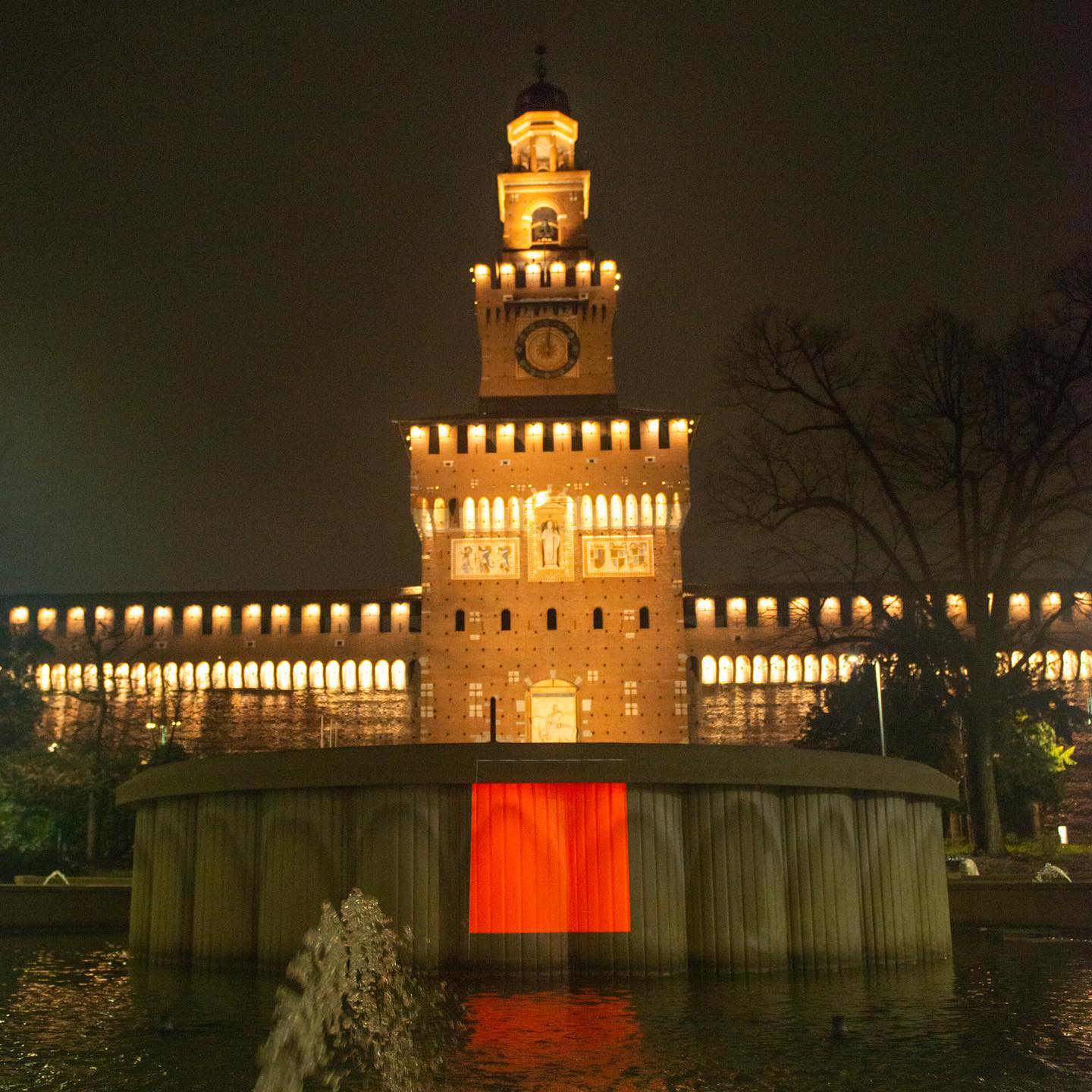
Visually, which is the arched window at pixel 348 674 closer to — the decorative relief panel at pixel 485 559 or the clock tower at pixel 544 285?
the decorative relief panel at pixel 485 559

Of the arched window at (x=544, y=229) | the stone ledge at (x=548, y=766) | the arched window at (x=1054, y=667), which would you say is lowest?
the stone ledge at (x=548, y=766)

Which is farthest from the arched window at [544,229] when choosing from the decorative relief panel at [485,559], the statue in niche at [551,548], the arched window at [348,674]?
the arched window at [348,674]

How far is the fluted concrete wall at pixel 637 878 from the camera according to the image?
14.0 m

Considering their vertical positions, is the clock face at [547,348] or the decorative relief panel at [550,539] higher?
the clock face at [547,348]

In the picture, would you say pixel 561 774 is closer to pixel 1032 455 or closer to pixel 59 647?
pixel 1032 455

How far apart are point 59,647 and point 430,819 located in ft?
118

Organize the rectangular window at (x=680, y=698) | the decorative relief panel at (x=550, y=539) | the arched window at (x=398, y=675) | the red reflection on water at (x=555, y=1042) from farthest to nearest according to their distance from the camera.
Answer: the arched window at (x=398, y=675)
the decorative relief panel at (x=550, y=539)
the rectangular window at (x=680, y=698)
the red reflection on water at (x=555, y=1042)

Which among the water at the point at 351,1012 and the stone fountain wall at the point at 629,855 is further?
the stone fountain wall at the point at 629,855

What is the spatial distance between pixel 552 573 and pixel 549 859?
29.7 metres

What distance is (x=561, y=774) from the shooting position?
1416cm

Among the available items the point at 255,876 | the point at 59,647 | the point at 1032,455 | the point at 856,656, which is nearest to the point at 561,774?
the point at 255,876

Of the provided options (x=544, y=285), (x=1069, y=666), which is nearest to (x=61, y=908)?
(x=544, y=285)

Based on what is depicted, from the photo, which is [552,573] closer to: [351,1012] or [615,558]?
[615,558]

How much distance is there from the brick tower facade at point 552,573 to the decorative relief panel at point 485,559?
0.11 ft
